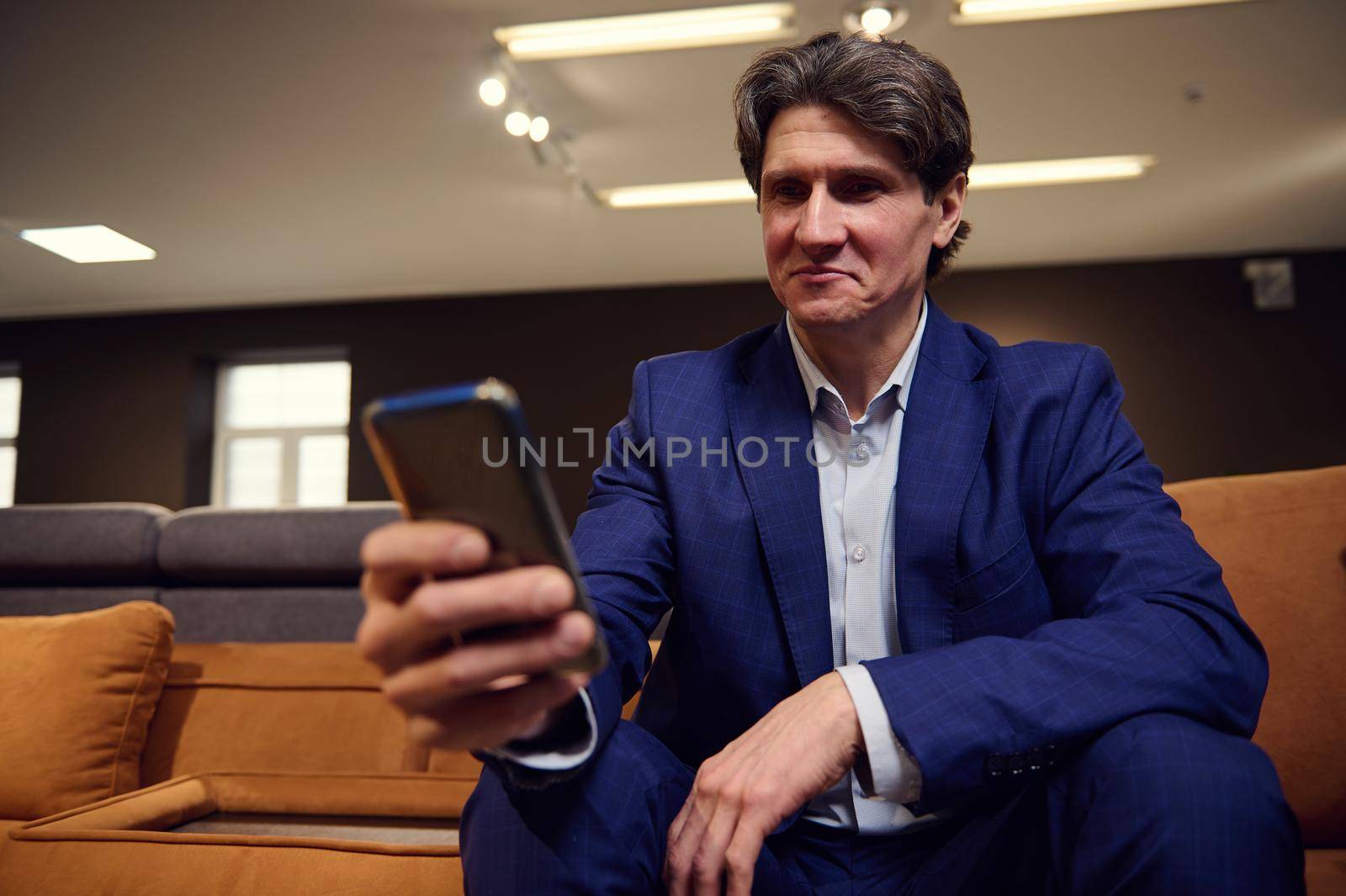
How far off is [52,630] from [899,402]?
1566 millimetres

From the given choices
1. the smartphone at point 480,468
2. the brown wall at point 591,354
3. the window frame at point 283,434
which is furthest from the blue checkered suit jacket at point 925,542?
the window frame at point 283,434

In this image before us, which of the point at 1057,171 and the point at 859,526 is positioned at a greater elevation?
the point at 1057,171

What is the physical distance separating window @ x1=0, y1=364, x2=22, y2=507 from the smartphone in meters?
8.65

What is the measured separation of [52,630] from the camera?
1618mm

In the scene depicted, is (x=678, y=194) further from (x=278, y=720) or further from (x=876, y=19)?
(x=278, y=720)

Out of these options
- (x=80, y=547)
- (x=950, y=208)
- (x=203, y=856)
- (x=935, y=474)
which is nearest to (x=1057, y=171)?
(x=950, y=208)

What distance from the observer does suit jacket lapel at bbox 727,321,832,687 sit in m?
1.00

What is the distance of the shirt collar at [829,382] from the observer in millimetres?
1148

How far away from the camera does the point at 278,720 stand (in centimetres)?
167

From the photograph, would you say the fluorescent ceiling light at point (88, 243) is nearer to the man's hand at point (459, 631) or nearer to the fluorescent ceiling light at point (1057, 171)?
the fluorescent ceiling light at point (1057, 171)

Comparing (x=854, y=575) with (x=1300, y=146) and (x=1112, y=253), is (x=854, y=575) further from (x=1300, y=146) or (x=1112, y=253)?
(x=1112, y=253)

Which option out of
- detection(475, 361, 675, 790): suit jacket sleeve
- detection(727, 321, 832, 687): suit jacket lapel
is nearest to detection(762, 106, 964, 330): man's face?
detection(727, 321, 832, 687): suit jacket lapel

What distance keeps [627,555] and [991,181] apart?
4.67 metres

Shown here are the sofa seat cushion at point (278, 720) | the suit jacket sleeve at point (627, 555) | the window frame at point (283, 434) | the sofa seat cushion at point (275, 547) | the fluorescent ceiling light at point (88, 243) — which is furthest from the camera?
the window frame at point (283, 434)
